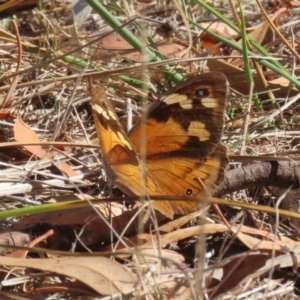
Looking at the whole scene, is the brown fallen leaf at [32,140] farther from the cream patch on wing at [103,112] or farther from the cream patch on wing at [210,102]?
the cream patch on wing at [210,102]

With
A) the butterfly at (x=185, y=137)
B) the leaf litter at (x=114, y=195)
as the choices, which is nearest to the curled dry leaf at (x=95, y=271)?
the leaf litter at (x=114, y=195)

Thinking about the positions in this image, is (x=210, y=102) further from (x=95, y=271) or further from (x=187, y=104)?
(x=95, y=271)

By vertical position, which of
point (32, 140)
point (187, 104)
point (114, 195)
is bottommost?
point (114, 195)

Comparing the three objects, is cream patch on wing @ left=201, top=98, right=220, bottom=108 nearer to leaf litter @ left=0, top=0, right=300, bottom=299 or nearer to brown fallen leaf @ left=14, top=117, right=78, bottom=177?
leaf litter @ left=0, top=0, right=300, bottom=299

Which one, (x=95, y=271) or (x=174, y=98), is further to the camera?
(x=174, y=98)

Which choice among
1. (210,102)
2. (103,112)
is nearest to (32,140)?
(103,112)

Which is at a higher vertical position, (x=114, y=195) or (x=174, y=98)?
(x=174, y=98)
